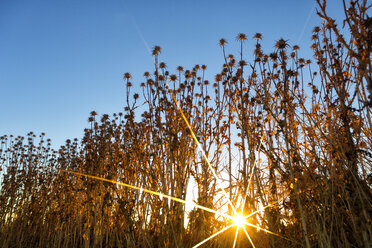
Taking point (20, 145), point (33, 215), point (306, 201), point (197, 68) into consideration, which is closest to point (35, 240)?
point (33, 215)

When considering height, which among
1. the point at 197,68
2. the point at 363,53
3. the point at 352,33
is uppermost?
the point at 197,68

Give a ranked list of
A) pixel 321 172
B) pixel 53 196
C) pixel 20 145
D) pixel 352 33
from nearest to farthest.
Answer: pixel 352 33 → pixel 321 172 → pixel 53 196 → pixel 20 145

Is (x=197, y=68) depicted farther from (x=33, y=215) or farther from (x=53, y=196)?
(x=33, y=215)

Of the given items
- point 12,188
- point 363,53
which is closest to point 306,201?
point 363,53

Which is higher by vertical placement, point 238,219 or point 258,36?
point 258,36

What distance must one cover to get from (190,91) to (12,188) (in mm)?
A: 4798

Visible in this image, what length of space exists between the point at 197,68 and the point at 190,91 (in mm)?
408

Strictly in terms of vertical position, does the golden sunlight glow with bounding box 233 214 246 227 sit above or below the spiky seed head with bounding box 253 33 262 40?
below

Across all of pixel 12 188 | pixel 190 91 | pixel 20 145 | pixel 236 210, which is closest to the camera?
pixel 236 210

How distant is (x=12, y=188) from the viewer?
5.54 metres

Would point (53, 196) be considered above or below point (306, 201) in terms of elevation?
above

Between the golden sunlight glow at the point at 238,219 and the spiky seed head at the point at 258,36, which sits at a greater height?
the spiky seed head at the point at 258,36

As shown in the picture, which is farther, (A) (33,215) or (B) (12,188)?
(B) (12,188)

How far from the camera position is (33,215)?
5.21 m
